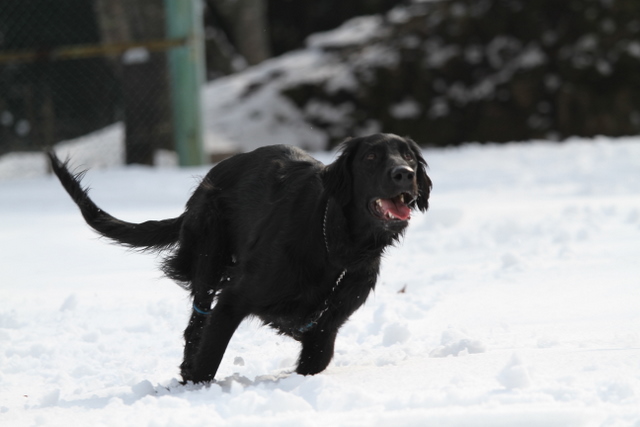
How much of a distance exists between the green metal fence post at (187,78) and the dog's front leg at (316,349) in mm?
5889

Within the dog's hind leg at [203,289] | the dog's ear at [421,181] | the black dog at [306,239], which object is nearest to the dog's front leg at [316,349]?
the black dog at [306,239]

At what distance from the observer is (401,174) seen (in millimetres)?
3209

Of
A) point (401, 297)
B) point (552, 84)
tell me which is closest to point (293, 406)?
point (401, 297)

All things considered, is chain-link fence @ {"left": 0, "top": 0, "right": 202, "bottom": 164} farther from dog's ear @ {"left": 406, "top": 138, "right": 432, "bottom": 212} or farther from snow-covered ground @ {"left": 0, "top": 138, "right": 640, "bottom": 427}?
dog's ear @ {"left": 406, "top": 138, "right": 432, "bottom": 212}

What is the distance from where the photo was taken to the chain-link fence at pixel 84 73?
9.27 m

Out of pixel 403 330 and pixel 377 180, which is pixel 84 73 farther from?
pixel 377 180

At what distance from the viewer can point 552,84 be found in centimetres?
1166

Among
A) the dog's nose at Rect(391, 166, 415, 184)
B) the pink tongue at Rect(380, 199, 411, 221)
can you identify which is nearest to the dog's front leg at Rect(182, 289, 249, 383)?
the pink tongue at Rect(380, 199, 411, 221)

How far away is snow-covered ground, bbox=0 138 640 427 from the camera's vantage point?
2756 millimetres

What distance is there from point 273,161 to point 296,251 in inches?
22.0

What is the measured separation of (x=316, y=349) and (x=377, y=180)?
0.75m

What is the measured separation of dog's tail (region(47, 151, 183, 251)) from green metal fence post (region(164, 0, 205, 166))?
5.11 meters

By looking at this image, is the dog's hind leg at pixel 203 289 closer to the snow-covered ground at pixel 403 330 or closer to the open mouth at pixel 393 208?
the snow-covered ground at pixel 403 330

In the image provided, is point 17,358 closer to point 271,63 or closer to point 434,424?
point 434,424
